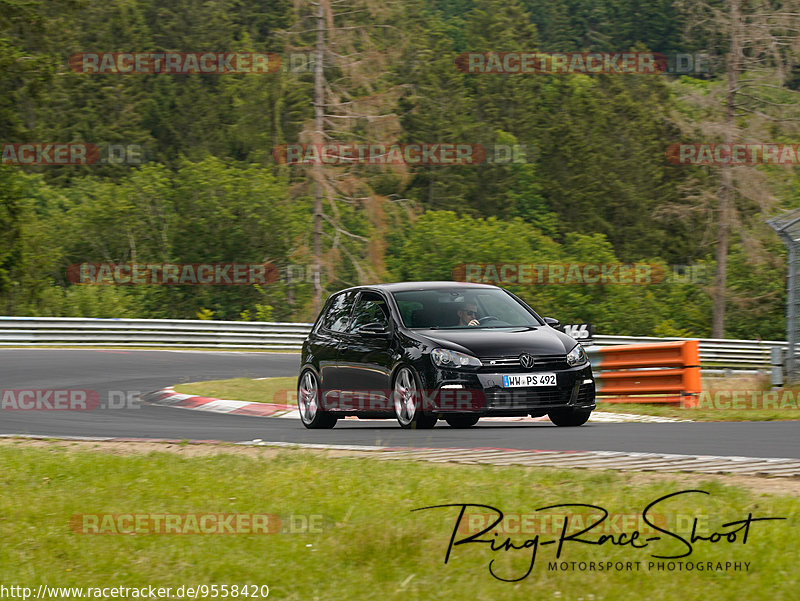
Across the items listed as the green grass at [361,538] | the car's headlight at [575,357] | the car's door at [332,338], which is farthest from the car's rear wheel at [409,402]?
the green grass at [361,538]

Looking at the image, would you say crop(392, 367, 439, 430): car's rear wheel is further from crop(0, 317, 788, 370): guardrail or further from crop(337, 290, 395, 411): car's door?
crop(0, 317, 788, 370): guardrail

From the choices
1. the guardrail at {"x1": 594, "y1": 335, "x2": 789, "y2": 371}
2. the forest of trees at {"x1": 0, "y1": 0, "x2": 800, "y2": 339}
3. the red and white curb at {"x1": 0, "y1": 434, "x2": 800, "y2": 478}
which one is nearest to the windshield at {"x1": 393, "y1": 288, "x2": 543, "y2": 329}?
the red and white curb at {"x1": 0, "y1": 434, "x2": 800, "y2": 478}

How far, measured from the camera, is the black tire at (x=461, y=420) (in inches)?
484

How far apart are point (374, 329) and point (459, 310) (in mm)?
1019

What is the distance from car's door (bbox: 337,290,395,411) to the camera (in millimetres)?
12945

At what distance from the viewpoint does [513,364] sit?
477 inches

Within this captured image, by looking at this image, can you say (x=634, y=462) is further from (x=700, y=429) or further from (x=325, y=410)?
(x=325, y=410)

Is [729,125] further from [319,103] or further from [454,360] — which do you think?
[454,360]

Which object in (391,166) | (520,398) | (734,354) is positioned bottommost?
(734,354)

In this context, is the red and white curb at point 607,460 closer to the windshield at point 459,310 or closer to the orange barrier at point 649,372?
the windshield at point 459,310

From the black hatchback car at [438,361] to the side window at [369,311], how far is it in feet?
0.06

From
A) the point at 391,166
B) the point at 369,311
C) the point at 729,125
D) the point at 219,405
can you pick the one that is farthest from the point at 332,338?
the point at 729,125

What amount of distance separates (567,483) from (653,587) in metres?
2.40

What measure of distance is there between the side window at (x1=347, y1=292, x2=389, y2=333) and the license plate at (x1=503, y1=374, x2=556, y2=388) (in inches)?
69.1
